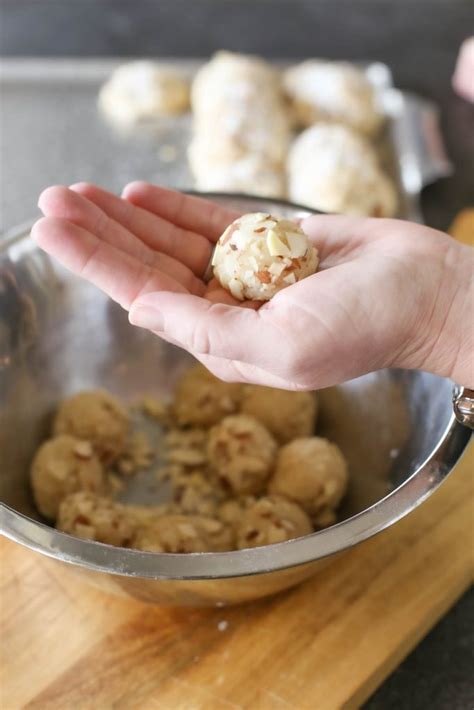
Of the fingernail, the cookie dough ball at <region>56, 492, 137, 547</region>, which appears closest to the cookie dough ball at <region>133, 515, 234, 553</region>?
the cookie dough ball at <region>56, 492, 137, 547</region>

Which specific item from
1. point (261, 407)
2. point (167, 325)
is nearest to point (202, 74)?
point (261, 407)

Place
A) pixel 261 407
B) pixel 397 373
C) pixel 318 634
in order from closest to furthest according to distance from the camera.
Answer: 1. pixel 318 634
2. pixel 397 373
3. pixel 261 407

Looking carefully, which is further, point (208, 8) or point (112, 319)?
point (208, 8)

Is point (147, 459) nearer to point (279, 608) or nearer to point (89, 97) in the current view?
point (279, 608)

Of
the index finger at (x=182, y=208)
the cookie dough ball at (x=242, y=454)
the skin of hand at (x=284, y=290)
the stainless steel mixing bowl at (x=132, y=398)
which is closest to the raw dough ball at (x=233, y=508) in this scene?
the cookie dough ball at (x=242, y=454)

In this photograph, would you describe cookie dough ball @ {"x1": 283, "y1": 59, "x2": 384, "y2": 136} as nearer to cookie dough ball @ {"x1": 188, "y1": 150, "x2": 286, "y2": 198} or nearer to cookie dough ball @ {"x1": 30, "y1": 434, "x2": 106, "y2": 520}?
cookie dough ball @ {"x1": 188, "y1": 150, "x2": 286, "y2": 198}

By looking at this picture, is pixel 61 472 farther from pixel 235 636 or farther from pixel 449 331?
pixel 449 331
